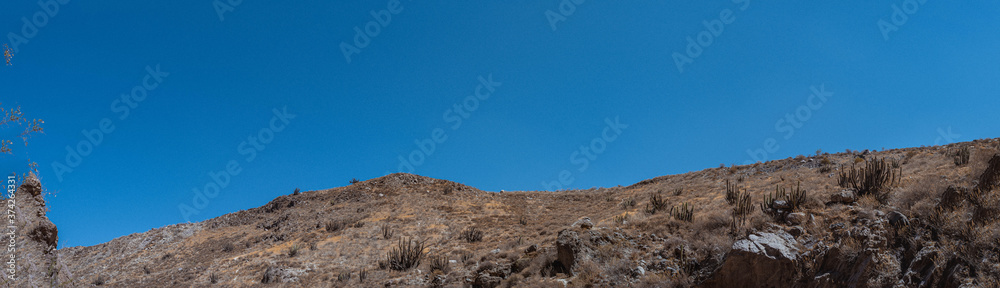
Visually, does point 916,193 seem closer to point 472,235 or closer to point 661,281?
point 661,281

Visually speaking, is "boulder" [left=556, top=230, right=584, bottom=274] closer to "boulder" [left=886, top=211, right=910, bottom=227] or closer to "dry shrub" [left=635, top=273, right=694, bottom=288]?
"dry shrub" [left=635, top=273, right=694, bottom=288]

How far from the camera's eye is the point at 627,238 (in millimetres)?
14078

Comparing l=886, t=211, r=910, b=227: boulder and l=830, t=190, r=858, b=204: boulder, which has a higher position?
l=830, t=190, r=858, b=204: boulder

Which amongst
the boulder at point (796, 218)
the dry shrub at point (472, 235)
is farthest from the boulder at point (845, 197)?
the dry shrub at point (472, 235)

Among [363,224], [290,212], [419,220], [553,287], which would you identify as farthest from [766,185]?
[290,212]

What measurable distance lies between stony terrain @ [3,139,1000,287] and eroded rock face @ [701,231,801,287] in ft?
0.08

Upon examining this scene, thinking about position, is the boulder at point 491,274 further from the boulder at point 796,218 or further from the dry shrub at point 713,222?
the boulder at point 796,218

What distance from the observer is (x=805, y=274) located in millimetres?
10047

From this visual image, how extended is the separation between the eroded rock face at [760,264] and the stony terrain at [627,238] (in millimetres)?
25

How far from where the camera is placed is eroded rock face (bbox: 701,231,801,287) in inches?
400

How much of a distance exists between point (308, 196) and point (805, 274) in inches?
1137

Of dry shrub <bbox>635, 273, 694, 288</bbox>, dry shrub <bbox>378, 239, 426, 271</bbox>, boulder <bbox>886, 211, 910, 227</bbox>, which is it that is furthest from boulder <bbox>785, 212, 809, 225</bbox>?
dry shrub <bbox>378, 239, 426, 271</bbox>

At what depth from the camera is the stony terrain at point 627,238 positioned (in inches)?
373

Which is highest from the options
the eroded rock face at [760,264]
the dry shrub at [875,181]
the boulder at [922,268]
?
the dry shrub at [875,181]
